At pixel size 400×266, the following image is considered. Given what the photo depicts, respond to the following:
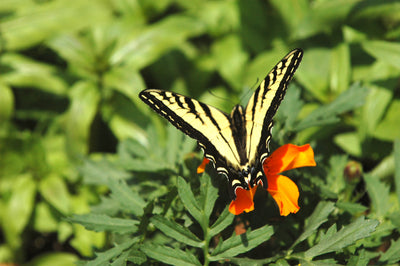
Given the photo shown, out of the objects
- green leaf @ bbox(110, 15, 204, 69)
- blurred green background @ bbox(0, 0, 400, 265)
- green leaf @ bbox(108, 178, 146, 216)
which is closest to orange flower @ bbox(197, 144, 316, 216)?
green leaf @ bbox(108, 178, 146, 216)

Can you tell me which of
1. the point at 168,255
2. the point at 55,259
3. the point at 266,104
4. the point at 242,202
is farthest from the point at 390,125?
the point at 55,259

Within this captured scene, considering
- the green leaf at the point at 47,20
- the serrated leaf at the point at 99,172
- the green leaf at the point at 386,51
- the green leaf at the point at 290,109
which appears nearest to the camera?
the green leaf at the point at 290,109

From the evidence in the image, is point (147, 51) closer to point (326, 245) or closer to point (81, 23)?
point (81, 23)

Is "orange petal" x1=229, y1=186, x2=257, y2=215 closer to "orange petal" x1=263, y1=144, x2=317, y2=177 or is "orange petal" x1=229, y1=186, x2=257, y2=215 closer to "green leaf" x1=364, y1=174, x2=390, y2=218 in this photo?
"orange petal" x1=263, y1=144, x2=317, y2=177

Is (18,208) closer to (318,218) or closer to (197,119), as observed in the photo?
(197,119)

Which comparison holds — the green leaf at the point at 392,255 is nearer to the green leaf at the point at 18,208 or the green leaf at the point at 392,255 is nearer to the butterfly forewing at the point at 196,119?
the butterfly forewing at the point at 196,119

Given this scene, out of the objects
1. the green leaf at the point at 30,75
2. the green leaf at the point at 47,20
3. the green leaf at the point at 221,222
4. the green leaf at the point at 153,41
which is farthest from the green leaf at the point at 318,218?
the green leaf at the point at 47,20
